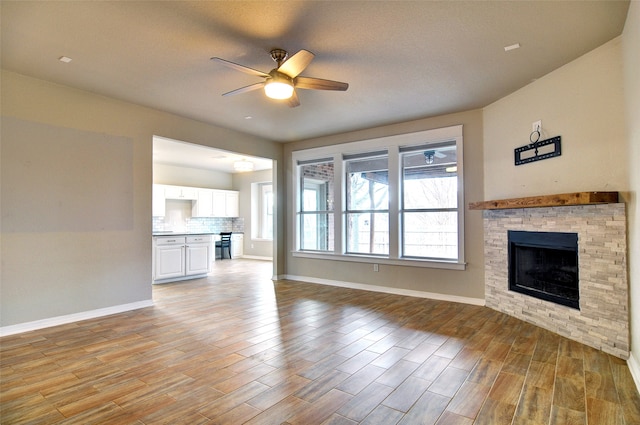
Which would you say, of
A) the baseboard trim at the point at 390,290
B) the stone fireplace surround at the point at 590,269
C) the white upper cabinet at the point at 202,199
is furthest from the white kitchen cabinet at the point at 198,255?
the stone fireplace surround at the point at 590,269

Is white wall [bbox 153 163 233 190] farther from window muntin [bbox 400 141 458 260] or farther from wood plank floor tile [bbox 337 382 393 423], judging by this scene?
wood plank floor tile [bbox 337 382 393 423]

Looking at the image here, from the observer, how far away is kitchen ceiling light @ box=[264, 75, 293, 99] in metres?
2.92

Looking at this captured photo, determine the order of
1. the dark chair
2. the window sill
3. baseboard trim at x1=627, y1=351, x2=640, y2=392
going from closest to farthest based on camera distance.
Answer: baseboard trim at x1=627, y1=351, x2=640, y2=392, the window sill, the dark chair

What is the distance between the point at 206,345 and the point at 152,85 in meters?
2.94

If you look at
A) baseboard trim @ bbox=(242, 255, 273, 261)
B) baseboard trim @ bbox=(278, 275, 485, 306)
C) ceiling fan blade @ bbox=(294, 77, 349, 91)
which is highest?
ceiling fan blade @ bbox=(294, 77, 349, 91)

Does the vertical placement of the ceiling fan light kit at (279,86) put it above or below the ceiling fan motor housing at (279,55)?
below

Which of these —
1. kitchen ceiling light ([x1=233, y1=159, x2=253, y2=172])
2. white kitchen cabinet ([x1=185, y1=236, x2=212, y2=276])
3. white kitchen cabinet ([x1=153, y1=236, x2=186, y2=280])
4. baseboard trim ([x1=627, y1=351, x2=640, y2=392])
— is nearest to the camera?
baseboard trim ([x1=627, y1=351, x2=640, y2=392])

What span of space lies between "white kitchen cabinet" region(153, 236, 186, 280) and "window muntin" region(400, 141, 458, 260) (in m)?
4.26

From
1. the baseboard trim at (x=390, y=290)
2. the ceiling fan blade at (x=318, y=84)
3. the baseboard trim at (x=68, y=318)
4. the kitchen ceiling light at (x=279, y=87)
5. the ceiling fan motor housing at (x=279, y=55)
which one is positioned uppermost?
the ceiling fan motor housing at (x=279, y=55)

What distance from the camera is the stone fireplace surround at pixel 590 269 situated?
9.20 ft

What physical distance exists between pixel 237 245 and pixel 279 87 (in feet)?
26.8

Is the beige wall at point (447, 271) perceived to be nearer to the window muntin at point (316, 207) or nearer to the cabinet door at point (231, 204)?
the window muntin at point (316, 207)

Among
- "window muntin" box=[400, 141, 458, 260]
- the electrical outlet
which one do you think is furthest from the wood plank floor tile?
the electrical outlet

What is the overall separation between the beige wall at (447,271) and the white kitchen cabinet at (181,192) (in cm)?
515
